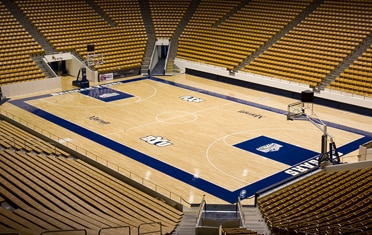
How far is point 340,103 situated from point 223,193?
993 cm

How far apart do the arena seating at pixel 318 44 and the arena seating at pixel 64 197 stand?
12.7m

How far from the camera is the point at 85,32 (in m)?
27.8

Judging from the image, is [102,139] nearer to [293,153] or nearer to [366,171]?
[293,153]

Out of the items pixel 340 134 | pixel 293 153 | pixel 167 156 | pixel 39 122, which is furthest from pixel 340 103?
pixel 39 122

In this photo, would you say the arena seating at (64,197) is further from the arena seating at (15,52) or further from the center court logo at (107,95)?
the arena seating at (15,52)

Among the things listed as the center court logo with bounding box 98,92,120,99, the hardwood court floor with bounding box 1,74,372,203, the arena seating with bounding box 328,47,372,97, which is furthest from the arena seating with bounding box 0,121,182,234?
the arena seating with bounding box 328,47,372,97

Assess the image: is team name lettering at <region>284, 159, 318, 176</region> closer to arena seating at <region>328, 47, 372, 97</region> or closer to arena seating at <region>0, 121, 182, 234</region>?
arena seating at <region>0, 121, 182, 234</region>

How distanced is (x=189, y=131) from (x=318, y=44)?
978cm

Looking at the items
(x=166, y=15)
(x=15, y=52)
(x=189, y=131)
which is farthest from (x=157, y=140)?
(x=166, y=15)

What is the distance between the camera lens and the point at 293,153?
52.6 ft

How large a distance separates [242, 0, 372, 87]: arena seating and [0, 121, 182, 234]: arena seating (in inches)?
500

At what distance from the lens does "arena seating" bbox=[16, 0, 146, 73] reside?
26672mm

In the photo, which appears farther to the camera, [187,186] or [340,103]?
[340,103]

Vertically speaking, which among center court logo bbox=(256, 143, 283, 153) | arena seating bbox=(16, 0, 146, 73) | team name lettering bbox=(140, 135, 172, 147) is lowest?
center court logo bbox=(256, 143, 283, 153)
